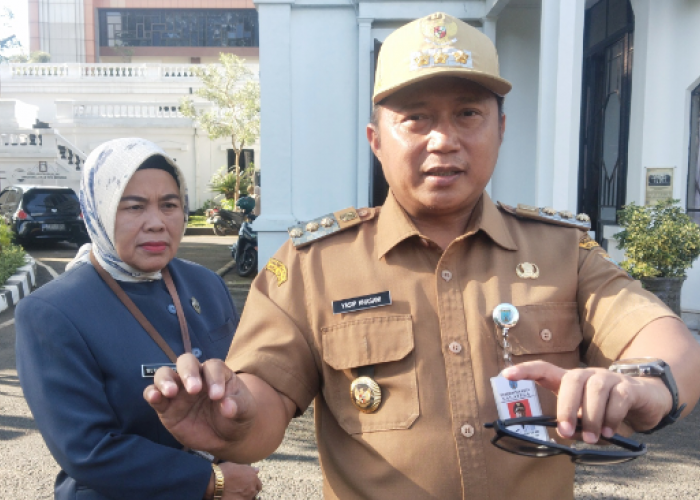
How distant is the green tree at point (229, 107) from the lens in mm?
22812

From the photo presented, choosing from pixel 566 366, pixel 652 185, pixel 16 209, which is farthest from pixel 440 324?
pixel 16 209

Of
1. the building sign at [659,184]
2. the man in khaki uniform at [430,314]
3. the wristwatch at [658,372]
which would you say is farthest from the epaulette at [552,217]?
the building sign at [659,184]

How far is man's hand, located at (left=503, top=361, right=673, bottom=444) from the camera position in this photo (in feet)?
3.44

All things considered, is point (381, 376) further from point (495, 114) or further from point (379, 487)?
point (495, 114)

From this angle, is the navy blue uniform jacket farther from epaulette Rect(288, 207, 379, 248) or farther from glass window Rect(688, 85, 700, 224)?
glass window Rect(688, 85, 700, 224)

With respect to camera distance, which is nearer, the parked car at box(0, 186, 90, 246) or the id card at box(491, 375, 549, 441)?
the id card at box(491, 375, 549, 441)

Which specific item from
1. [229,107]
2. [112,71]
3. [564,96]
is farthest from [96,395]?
[112,71]

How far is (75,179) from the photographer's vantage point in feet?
68.7

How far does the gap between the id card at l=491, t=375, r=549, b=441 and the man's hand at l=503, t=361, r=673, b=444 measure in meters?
0.28

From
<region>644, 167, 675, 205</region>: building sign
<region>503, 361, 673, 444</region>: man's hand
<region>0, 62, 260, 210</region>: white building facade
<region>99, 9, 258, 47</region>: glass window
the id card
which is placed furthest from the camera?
<region>99, 9, 258, 47</region>: glass window

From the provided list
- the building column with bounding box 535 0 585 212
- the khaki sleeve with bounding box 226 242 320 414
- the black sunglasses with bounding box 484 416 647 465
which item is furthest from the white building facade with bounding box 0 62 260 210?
the black sunglasses with bounding box 484 416 647 465

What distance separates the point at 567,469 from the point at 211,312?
48.9 inches

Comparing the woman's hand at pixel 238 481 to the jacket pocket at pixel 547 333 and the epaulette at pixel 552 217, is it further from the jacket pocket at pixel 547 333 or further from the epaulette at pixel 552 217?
the epaulette at pixel 552 217

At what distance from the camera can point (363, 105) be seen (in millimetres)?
7461
